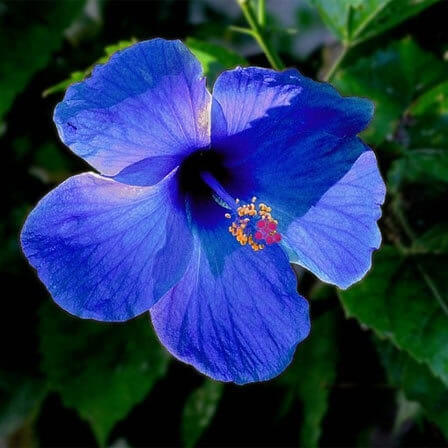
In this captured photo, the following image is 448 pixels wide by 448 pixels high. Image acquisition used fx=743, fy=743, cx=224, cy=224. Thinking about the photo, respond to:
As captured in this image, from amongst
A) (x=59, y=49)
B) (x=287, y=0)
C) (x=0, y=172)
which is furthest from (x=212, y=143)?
(x=287, y=0)

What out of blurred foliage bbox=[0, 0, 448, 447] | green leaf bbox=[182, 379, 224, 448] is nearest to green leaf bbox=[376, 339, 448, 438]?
blurred foliage bbox=[0, 0, 448, 447]

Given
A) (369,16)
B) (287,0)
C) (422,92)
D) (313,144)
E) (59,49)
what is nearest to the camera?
(313,144)

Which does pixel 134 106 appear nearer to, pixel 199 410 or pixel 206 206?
pixel 206 206

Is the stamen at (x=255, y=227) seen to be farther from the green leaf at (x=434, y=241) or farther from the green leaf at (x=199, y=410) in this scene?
the green leaf at (x=199, y=410)

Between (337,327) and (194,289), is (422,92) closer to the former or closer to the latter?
(337,327)

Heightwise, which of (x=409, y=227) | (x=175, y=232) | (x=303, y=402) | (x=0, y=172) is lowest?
(x=303, y=402)

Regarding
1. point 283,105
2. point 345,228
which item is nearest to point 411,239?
point 345,228
